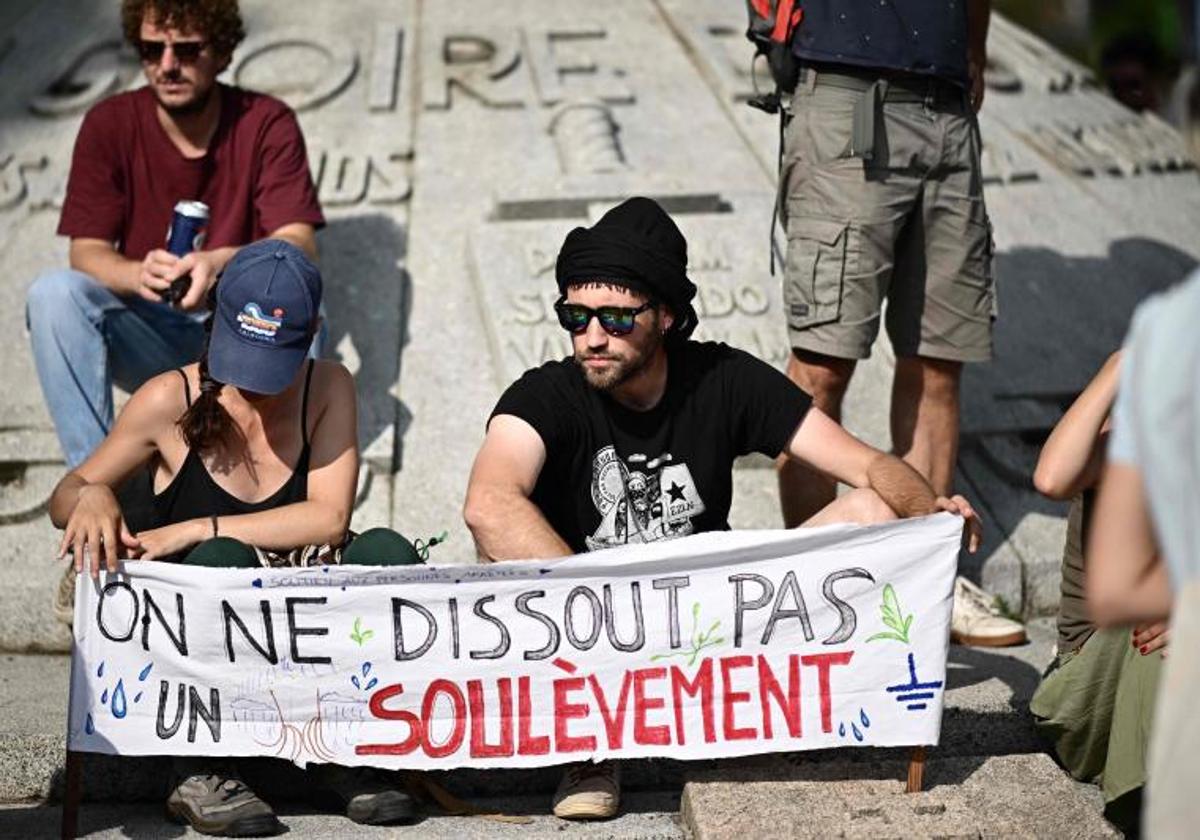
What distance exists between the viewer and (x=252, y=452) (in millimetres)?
4727

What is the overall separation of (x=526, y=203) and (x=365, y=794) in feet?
9.55

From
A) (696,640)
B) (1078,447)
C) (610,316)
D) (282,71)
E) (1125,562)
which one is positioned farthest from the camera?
(282,71)

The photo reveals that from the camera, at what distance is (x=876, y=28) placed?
5.21 m

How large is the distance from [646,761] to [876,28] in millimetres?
2158

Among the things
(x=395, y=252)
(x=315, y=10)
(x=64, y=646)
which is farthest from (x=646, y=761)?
(x=315, y=10)

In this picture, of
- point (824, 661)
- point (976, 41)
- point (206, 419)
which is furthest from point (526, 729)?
point (976, 41)

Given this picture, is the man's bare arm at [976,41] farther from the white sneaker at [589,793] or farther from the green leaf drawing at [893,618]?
the white sneaker at [589,793]

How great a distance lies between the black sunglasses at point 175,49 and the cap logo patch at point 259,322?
1487 mm

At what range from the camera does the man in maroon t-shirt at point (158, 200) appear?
17.9 feet

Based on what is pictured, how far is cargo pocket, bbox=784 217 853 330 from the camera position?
520cm

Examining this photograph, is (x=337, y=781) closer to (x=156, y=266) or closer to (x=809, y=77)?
Result: (x=156, y=266)

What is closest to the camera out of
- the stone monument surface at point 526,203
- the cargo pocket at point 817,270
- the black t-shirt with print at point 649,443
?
the black t-shirt with print at point 649,443

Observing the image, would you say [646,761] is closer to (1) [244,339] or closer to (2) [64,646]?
(1) [244,339]

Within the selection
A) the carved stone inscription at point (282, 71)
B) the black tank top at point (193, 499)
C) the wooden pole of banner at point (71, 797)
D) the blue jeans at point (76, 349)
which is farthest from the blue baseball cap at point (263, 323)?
the carved stone inscription at point (282, 71)
